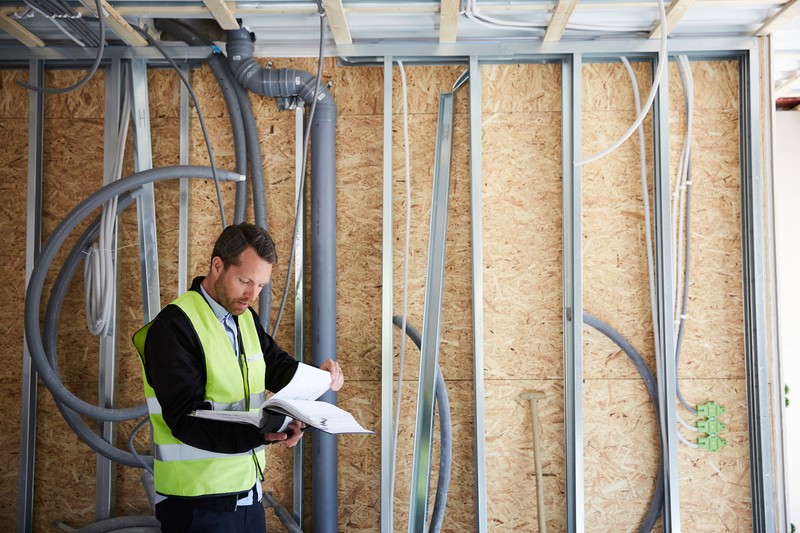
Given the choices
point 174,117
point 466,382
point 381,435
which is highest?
point 174,117

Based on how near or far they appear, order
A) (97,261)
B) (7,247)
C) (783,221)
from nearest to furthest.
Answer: (97,261) < (7,247) < (783,221)

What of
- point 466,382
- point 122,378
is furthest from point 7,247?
point 466,382

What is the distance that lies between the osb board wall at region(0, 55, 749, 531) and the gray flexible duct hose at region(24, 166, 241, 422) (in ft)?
0.82

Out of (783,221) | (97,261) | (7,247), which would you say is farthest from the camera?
(783,221)

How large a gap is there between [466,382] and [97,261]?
67.1 inches

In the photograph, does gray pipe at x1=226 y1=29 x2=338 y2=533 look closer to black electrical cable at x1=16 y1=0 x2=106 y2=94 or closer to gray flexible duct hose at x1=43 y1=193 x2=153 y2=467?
black electrical cable at x1=16 y1=0 x2=106 y2=94

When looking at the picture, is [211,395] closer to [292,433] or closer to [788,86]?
[292,433]

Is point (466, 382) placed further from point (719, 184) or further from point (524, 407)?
point (719, 184)

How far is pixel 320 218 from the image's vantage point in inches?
118

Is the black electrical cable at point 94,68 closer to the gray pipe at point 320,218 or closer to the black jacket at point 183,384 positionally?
the gray pipe at point 320,218

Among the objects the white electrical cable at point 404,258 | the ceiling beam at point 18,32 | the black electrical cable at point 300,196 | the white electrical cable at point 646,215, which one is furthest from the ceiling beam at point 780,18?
the ceiling beam at point 18,32

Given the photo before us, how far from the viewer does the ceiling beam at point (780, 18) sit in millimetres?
2697

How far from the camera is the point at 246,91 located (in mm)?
3070

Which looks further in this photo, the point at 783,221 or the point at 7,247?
the point at 783,221
